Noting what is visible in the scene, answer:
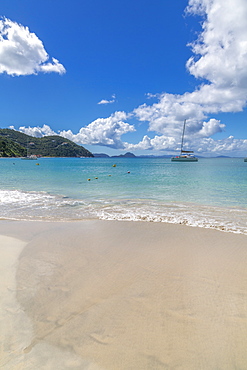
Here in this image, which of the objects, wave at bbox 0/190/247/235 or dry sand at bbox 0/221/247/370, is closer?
dry sand at bbox 0/221/247/370

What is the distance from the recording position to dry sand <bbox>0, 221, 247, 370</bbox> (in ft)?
9.80

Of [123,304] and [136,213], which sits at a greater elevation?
[123,304]

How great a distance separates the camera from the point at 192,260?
238 inches

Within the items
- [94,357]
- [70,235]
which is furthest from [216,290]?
[70,235]

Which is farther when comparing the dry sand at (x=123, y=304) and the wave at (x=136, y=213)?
the wave at (x=136, y=213)

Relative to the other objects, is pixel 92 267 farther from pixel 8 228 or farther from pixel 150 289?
pixel 8 228

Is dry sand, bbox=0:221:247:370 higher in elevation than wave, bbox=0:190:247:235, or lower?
higher

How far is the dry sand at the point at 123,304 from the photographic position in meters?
2.99

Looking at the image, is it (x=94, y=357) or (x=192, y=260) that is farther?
(x=192, y=260)

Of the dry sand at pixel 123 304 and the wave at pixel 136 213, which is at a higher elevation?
the dry sand at pixel 123 304

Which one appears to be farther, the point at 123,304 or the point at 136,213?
the point at 136,213

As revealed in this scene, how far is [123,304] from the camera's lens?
4.06 m

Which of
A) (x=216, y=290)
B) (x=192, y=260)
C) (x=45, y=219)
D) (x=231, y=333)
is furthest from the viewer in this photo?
(x=45, y=219)

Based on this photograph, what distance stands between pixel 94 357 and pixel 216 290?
3.00 meters
